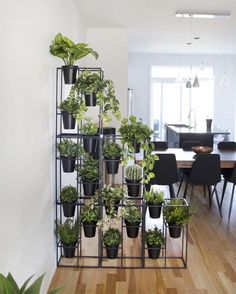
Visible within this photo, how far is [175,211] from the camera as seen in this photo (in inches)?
139

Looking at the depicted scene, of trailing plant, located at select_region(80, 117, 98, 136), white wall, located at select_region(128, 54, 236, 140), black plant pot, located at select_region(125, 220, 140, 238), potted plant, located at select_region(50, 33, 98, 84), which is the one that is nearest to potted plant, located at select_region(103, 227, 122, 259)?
black plant pot, located at select_region(125, 220, 140, 238)

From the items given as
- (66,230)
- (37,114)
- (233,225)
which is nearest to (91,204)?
(66,230)

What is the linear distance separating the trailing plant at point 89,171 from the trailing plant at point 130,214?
373 mm

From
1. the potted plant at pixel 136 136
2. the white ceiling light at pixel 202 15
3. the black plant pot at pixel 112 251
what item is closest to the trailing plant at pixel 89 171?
the potted plant at pixel 136 136

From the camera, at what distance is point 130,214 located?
11.3ft

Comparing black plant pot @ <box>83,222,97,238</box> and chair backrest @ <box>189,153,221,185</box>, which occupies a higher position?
chair backrest @ <box>189,153,221,185</box>

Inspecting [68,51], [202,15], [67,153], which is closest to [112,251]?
[67,153]

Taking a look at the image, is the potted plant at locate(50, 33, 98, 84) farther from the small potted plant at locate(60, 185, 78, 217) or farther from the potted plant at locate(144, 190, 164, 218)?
the potted plant at locate(144, 190, 164, 218)

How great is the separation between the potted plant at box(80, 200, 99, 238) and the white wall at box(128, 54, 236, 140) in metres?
6.95

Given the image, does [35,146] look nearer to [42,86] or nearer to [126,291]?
[42,86]

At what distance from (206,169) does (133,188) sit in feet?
5.86

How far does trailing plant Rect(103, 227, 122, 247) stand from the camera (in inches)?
134

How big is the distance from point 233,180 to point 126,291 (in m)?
2.49

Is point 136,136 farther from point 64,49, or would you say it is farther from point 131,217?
point 64,49
